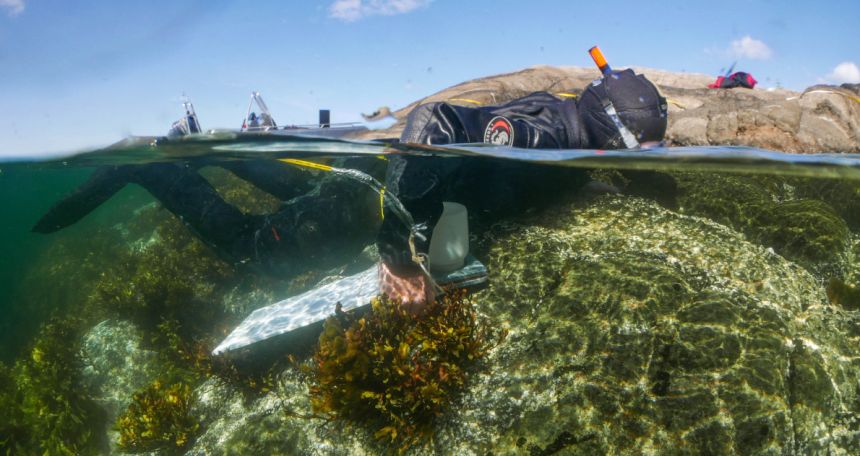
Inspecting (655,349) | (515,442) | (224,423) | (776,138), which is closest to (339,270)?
(224,423)

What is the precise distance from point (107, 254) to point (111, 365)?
8.20 m

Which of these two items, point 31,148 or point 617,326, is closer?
point 617,326

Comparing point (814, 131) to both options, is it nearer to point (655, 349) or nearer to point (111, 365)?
point (655, 349)

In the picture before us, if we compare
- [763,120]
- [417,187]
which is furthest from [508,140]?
[763,120]

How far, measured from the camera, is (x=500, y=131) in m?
6.71

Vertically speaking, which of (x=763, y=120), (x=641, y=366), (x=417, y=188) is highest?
(x=763, y=120)

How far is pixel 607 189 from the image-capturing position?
7.93 meters

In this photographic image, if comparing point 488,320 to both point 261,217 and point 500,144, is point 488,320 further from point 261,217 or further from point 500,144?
point 261,217

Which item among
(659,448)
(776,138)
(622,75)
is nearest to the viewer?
(659,448)

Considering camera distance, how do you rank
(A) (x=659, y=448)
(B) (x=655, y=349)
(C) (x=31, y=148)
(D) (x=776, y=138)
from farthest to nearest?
(C) (x=31, y=148)
(D) (x=776, y=138)
(B) (x=655, y=349)
(A) (x=659, y=448)

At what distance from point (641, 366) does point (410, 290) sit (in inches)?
114

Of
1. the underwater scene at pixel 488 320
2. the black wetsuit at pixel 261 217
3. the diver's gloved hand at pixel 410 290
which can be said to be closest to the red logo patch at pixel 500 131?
the underwater scene at pixel 488 320

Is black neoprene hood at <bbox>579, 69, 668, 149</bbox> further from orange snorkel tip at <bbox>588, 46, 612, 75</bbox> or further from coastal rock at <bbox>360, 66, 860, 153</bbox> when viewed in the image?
coastal rock at <bbox>360, 66, 860, 153</bbox>

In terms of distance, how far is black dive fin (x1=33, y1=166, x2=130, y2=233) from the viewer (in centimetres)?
976
